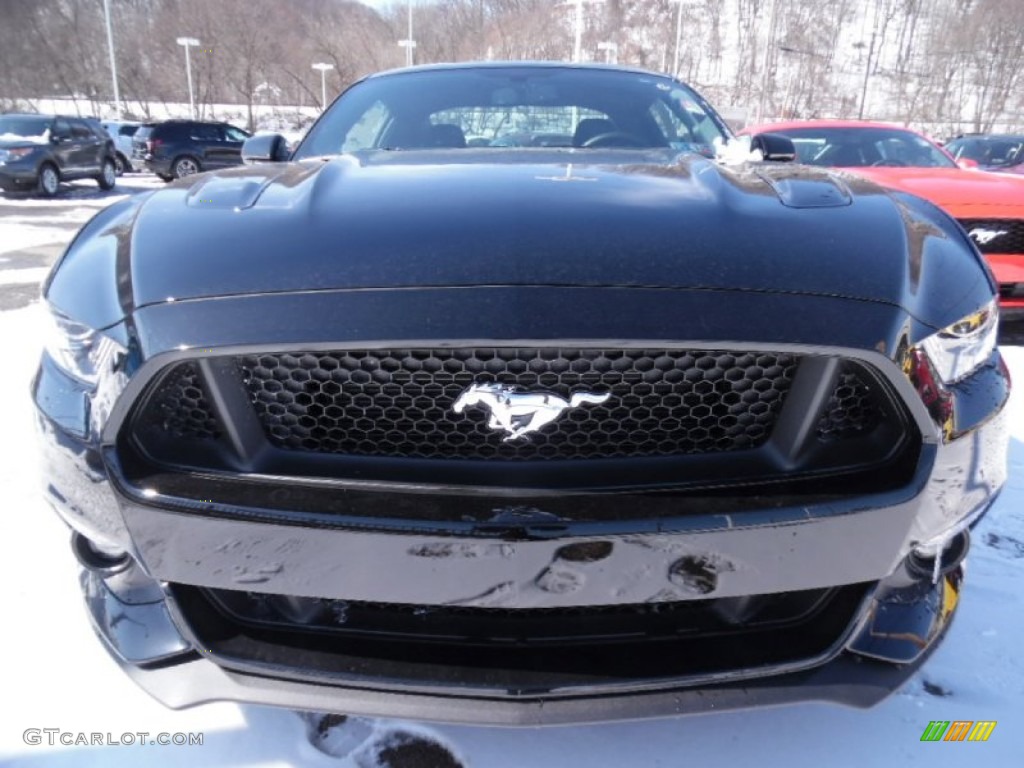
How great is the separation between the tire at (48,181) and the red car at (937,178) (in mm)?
13740

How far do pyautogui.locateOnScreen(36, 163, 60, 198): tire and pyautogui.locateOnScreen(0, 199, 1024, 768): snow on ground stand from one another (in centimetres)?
1541

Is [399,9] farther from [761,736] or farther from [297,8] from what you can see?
[761,736]

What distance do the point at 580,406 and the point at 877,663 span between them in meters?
0.74

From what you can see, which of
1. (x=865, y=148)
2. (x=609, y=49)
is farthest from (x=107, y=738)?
(x=609, y=49)

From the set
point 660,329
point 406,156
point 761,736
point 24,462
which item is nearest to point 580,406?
point 660,329

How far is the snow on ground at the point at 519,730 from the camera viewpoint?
1579 mm

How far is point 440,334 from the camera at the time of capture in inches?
46.5

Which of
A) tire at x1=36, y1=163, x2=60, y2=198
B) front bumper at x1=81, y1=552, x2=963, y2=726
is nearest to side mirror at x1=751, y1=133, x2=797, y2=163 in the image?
front bumper at x1=81, y1=552, x2=963, y2=726

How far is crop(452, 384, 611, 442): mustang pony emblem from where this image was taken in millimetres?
1229

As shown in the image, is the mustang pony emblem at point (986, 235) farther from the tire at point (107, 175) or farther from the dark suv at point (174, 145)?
the dark suv at point (174, 145)

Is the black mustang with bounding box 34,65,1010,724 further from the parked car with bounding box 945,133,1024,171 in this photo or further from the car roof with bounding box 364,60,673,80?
the parked car with bounding box 945,133,1024,171

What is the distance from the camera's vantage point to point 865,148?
6094 millimetres

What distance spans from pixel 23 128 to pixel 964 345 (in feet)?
58.3

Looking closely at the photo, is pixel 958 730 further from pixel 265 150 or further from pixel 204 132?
pixel 204 132
